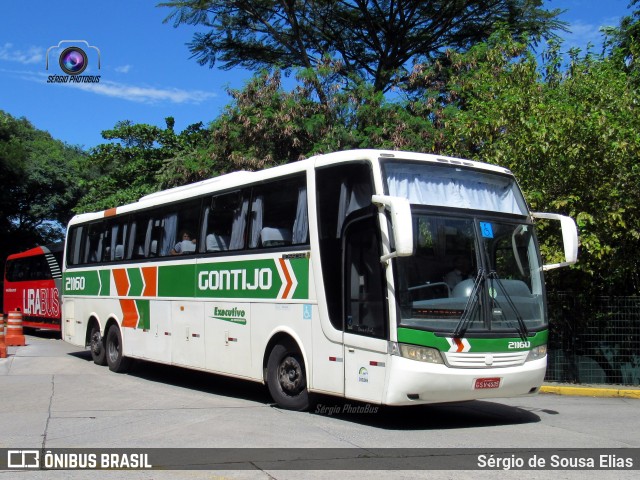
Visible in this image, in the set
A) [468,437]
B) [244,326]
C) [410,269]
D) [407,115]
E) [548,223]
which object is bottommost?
[468,437]

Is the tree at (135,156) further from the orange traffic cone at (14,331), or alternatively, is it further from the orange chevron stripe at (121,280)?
the orange chevron stripe at (121,280)

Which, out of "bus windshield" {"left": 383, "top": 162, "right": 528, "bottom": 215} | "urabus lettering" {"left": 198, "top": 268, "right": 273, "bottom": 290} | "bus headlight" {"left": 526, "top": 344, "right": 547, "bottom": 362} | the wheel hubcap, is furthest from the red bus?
"bus headlight" {"left": 526, "top": 344, "right": 547, "bottom": 362}

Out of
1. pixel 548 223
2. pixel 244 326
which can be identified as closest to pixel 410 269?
pixel 244 326

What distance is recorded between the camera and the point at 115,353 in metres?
15.5

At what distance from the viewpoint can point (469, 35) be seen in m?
26.4

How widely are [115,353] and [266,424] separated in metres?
7.40

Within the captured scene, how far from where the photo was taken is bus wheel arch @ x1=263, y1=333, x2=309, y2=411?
395 inches

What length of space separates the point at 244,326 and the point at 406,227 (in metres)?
4.20

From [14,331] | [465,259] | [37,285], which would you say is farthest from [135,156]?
[465,259]

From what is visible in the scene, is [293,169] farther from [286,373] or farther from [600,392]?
[600,392]

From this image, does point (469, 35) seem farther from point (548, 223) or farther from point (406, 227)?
point (406, 227)

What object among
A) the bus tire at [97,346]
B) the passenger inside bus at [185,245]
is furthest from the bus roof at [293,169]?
the bus tire at [97,346]

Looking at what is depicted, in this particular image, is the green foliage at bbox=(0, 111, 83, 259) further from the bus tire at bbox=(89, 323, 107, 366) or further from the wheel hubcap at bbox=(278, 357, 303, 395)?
the wheel hubcap at bbox=(278, 357, 303, 395)

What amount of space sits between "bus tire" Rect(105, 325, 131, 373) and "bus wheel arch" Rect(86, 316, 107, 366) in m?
0.34
